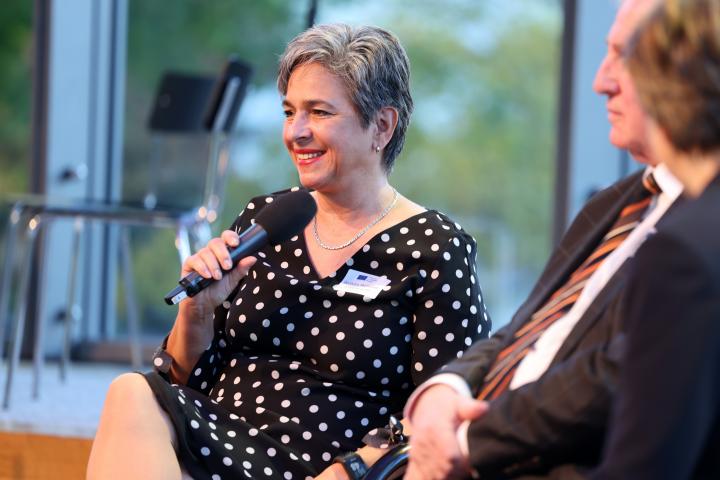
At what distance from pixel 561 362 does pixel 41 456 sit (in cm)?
217

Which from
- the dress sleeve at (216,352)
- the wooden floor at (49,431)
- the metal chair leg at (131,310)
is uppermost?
the dress sleeve at (216,352)

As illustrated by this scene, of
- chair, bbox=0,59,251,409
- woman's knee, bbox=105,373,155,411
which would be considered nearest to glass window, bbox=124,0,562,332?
chair, bbox=0,59,251,409

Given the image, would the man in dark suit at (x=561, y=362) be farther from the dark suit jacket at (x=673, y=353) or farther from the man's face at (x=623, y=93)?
the dark suit jacket at (x=673, y=353)

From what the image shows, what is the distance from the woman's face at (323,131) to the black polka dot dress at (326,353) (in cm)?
17

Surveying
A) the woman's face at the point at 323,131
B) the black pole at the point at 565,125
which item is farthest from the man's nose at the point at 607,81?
the black pole at the point at 565,125

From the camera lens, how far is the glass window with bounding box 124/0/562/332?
5004mm

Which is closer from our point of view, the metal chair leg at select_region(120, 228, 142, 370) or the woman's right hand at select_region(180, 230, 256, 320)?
the woman's right hand at select_region(180, 230, 256, 320)

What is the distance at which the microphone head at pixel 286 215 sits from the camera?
210 centimetres

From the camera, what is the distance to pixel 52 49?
491 cm

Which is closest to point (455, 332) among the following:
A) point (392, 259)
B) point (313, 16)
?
point (392, 259)

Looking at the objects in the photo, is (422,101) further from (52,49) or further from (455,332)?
(455,332)

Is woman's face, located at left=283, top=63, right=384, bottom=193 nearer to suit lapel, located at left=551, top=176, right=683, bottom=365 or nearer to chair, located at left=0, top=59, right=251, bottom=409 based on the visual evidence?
suit lapel, located at left=551, top=176, right=683, bottom=365

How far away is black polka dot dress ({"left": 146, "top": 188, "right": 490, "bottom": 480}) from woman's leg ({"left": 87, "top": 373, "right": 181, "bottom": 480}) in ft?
0.11

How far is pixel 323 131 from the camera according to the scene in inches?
90.0
